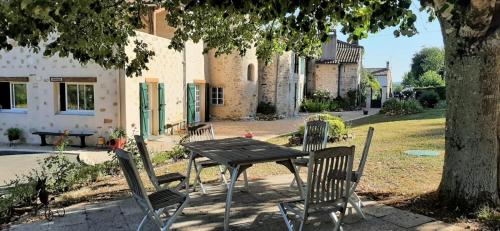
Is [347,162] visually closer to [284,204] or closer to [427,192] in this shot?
[284,204]

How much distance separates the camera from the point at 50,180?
703 centimetres

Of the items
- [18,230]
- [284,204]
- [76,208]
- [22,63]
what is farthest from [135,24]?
[22,63]

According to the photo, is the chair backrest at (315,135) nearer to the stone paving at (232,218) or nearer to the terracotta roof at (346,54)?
the stone paving at (232,218)

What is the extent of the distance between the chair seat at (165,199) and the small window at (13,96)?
41.4ft

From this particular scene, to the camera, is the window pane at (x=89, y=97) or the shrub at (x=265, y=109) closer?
the window pane at (x=89, y=97)

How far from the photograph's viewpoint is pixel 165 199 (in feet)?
13.6

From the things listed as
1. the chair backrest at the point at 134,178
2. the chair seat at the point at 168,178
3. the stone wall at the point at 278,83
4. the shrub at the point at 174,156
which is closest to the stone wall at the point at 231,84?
the stone wall at the point at 278,83

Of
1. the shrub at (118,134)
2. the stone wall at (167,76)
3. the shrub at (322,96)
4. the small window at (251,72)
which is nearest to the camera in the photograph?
the shrub at (118,134)

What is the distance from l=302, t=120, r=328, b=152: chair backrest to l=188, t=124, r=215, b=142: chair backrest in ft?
5.22

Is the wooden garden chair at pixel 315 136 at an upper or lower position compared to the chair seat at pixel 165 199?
upper

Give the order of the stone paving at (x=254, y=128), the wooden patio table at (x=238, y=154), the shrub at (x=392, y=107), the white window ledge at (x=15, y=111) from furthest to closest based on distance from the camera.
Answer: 1. the shrub at (x=392, y=107)
2. the stone paving at (x=254, y=128)
3. the white window ledge at (x=15, y=111)
4. the wooden patio table at (x=238, y=154)

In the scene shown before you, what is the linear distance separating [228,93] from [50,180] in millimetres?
15595

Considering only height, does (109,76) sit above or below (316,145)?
above

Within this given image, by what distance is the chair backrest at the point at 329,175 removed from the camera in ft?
12.4
